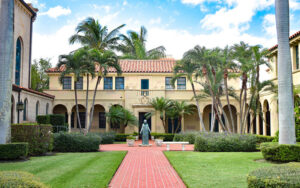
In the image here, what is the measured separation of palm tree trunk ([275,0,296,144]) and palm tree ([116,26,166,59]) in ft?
101

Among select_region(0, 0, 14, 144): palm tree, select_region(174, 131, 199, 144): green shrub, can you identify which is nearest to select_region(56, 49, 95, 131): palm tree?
select_region(174, 131, 199, 144): green shrub

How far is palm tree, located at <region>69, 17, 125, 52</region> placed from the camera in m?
31.5

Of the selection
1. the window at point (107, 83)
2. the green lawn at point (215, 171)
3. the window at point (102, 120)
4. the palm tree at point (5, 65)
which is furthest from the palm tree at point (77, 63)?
the green lawn at point (215, 171)

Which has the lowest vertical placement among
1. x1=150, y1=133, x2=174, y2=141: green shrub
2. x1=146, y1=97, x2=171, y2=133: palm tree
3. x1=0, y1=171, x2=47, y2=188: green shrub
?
x1=150, y1=133, x2=174, y2=141: green shrub

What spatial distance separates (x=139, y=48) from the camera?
142 feet

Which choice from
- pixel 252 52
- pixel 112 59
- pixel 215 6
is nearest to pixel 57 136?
pixel 112 59

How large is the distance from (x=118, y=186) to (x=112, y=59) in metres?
18.7

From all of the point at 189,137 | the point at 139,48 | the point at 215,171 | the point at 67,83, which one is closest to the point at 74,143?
the point at 189,137

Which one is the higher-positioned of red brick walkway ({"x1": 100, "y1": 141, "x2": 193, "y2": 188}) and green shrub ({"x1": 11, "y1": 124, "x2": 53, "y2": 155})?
green shrub ({"x1": 11, "y1": 124, "x2": 53, "y2": 155})

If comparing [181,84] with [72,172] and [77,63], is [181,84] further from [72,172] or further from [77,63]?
[72,172]

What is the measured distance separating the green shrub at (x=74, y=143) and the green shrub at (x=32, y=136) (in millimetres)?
2251

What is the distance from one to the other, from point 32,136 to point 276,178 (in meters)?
12.4

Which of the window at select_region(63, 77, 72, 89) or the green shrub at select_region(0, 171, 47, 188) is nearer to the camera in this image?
the green shrub at select_region(0, 171, 47, 188)

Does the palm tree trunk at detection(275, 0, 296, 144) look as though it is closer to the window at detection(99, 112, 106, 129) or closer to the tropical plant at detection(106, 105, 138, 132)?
the tropical plant at detection(106, 105, 138, 132)
